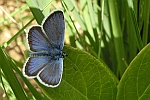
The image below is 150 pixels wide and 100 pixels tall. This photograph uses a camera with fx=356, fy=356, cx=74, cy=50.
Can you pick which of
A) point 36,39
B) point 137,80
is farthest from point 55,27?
point 137,80

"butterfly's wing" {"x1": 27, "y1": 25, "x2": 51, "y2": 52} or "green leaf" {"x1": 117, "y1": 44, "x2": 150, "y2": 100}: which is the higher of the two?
"butterfly's wing" {"x1": 27, "y1": 25, "x2": 51, "y2": 52}

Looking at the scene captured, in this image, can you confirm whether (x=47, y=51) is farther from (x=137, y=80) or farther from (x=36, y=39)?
(x=137, y=80)

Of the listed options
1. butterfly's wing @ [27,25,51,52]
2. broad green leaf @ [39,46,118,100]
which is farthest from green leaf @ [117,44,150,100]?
butterfly's wing @ [27,25,51,52]

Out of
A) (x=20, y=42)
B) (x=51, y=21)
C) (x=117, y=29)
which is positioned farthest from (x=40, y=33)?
(x=20, y=42)

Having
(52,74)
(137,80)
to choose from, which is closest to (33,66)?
(52,74)

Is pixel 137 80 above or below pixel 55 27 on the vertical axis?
below

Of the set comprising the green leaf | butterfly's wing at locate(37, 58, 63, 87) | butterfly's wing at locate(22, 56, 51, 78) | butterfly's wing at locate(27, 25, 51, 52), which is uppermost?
butterfly's wing at locate(27, 25, 51, 52)

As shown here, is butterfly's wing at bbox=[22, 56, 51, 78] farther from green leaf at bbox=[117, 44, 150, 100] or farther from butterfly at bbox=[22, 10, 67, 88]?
green leaf at bbox=[117, 44, 150, 100]

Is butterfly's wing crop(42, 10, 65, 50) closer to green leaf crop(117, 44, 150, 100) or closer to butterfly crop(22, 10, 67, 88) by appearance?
butterfly crop(22, 10, 67, 88)

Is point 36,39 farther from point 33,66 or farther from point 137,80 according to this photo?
point 137,80
